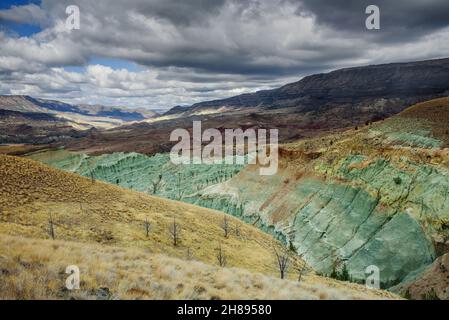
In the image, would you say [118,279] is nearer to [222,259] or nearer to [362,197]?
[222,259]

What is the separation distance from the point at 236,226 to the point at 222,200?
24.9m

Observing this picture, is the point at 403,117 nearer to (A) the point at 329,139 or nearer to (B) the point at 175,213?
(A) the point at 329,139

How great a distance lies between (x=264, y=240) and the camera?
43531 millimetres

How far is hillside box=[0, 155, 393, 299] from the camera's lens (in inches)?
527

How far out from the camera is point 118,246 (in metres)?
27.4

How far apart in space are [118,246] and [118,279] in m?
14.1

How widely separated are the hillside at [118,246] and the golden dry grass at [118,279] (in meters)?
0.04

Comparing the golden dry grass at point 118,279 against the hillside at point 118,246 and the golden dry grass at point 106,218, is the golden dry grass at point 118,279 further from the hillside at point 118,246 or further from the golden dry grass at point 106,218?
the golden dry grass at point 106,218

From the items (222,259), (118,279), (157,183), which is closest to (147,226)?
(222,259)

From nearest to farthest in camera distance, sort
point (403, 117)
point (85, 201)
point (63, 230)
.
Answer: point (63, 230), point (85, 201), point (403, 117)

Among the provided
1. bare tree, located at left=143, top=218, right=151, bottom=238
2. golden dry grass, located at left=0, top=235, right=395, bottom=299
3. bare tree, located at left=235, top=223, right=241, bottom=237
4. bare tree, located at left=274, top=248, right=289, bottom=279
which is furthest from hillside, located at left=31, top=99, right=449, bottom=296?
golden dry grass, located at left=0, top=235, right=395, bottom=299

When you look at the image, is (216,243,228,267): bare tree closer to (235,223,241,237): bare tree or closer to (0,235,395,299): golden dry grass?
(235,223,241,237): bare tree

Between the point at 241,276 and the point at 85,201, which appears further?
the point at 85,201
